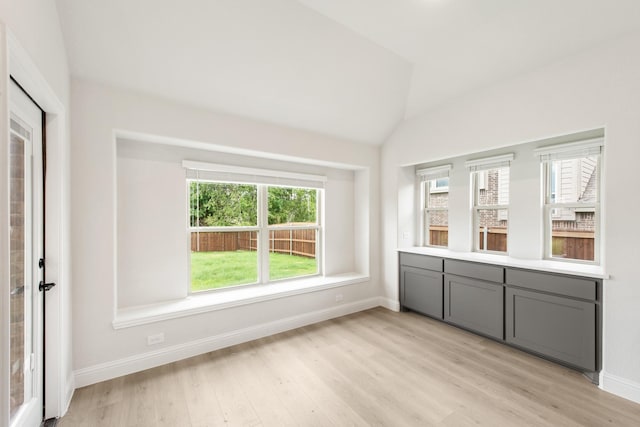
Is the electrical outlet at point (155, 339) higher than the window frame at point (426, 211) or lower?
lower

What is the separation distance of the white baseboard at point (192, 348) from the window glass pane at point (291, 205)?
1.29m

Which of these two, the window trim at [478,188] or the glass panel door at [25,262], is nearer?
the glass panel door at [25,262]

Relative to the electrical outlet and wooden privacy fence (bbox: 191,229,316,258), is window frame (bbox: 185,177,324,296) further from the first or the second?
the electrical outlet

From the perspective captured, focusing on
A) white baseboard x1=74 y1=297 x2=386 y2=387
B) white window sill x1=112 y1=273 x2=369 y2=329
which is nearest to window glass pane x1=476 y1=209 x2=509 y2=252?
white window sill x1=112 y1=273 x2=369 y2=329

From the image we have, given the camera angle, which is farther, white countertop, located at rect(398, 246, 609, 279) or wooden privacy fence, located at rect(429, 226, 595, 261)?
wooden privacy fence, located at rect(429, 226, 595, 261)

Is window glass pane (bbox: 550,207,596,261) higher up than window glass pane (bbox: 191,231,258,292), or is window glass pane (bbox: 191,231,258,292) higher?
window glass pane (bbox: 550,207,596,261)

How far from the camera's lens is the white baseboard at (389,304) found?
13.3 ft

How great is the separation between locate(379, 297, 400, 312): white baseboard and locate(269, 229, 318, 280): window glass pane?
3.67 ft

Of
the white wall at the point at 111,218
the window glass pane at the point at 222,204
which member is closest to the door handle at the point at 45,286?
the white wall at the point at 111,218

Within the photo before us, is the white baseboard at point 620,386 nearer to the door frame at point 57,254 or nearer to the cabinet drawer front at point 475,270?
the cabinet drawer front at point 475,270

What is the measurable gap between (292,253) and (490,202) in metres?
2.69

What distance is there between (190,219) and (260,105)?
1.48 metres

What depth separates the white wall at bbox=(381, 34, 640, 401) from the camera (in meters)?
2.15

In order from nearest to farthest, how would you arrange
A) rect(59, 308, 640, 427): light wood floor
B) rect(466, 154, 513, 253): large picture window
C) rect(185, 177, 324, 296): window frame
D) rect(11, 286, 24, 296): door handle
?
rect(11, 286, 24, 296): door handle < rect(59, 308, 640, 427): light wood floor < rect(185, 177, 324, 296): window frame < rect(466, 154, 513, 253): large picture window
